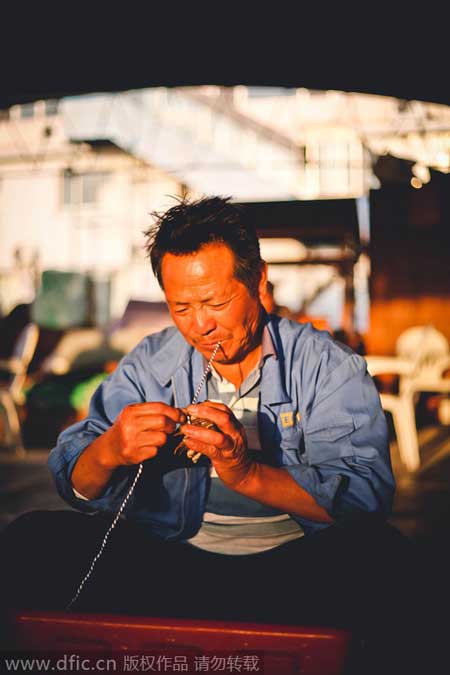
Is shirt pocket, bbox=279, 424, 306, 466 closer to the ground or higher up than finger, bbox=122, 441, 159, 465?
closer to the ground

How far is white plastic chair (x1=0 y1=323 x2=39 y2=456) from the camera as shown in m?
5.40

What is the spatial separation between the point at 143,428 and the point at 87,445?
298 millimetres

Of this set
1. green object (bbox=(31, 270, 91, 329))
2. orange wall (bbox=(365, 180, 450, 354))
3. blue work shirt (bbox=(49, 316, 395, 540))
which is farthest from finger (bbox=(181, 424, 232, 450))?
green object (bbox=(31, 270, 91, 329))

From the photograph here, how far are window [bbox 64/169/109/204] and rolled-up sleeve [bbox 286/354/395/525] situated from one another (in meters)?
16.6

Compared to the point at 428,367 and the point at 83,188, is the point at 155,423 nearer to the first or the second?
the point at 428,367

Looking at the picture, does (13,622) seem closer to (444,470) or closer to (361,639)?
(361,639)

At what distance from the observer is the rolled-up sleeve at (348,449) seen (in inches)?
48.2

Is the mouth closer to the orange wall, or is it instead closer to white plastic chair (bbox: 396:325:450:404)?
white plastic chair (bbox: 396:325:450:404)

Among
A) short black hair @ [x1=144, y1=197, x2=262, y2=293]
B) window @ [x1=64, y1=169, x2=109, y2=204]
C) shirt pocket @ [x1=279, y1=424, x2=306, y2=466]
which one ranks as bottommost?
shirt pocket @ [x1=279, y1=424, x2=306, y2=466]

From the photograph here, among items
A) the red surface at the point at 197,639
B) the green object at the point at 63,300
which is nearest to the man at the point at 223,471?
the red surface at the point at 197,639

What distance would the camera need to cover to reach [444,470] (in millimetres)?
4617

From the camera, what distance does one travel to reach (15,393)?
5754 mm

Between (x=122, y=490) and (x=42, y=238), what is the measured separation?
1759cm

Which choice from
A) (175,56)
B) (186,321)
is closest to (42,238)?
(175,56)
